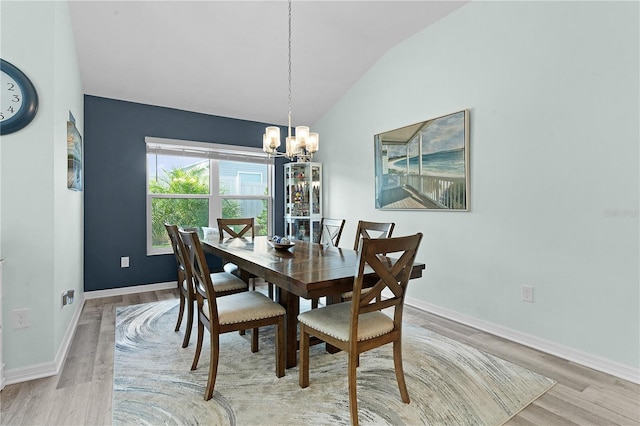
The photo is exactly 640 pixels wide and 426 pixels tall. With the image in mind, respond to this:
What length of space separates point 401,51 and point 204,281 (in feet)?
10.6

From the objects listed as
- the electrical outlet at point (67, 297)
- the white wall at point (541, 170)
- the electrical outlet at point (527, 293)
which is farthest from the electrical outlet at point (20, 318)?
the electrical outlet at point (527, 293)

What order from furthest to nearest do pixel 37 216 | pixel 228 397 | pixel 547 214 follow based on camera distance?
pixel 547 214 → pixel 37 216 → pixel 228 397

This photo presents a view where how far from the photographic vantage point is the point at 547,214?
2545 millimetres

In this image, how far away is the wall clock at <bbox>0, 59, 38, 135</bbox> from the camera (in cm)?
199

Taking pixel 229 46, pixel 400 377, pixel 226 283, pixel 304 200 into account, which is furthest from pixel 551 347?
pixel 229 46

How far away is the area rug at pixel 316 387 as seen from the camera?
175 centimetres

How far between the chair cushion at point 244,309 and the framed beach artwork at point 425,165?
201cm

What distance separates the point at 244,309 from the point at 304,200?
316 centimetres

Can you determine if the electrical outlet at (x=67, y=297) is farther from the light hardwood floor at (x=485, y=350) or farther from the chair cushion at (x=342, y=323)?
the chair cushion at (x=342, y=323)

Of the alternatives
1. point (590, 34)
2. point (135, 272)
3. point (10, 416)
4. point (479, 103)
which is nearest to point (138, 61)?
point (135, 272)

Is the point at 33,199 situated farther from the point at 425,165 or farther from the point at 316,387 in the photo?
the point at 425,165

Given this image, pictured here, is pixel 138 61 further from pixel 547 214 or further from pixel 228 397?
pixel 547 214

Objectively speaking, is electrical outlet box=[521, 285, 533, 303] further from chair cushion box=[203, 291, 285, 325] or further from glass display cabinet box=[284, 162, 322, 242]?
glass display cabinet box=[284, 162, 322, 242]

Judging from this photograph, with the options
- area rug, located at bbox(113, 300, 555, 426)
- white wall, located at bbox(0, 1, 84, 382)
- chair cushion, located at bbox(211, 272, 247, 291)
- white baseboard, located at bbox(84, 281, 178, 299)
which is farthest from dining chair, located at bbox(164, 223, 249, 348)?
white baseboard, located at bbox(84, 281, 178, 299)
